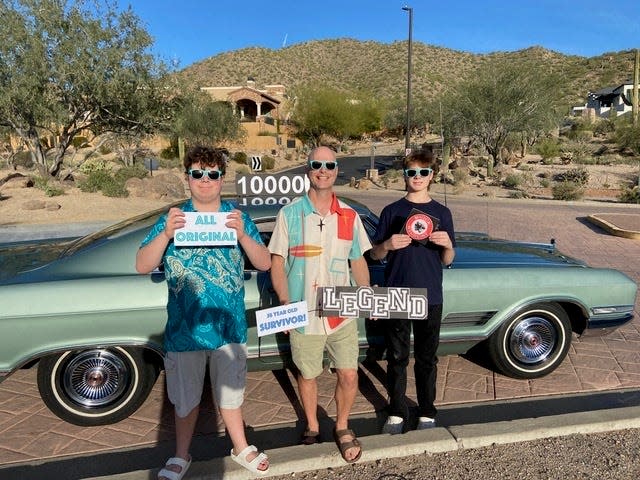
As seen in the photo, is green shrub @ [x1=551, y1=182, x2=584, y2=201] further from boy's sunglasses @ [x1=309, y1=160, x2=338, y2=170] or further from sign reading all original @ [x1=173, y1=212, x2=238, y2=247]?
sign reading all original @ [x1=173, y1=212, x2=238, y2=247]

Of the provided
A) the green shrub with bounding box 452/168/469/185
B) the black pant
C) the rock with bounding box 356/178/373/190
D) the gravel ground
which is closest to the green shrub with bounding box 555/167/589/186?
the green shrub with bounding box 452/168/469/185

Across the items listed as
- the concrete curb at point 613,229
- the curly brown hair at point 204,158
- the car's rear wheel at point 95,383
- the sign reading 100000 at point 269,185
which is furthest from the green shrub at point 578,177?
the curly brown hair at point 204,158

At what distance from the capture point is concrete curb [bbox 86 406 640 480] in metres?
2.50

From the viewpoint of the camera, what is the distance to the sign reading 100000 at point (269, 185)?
3.71 metres

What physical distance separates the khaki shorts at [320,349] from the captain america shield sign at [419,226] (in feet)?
1.79

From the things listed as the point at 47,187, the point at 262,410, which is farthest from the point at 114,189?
the point at 262,410

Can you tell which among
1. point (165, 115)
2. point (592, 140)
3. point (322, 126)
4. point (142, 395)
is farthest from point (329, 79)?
point (142, 395)

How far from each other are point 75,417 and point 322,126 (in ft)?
159

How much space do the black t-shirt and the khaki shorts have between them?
0.38 meters

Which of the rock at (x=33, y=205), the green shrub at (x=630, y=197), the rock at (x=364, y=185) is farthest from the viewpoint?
the rock at (x=364, y=185)

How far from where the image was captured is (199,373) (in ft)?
7.96

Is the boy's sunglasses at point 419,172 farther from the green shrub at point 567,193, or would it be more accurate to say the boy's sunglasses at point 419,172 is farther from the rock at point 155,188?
the green shrub at point 567,193

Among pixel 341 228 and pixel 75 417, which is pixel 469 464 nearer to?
pixel 341 228

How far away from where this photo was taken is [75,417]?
9.97ft
